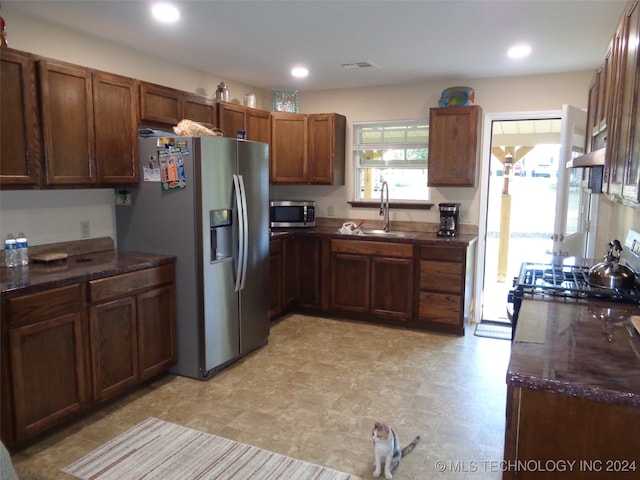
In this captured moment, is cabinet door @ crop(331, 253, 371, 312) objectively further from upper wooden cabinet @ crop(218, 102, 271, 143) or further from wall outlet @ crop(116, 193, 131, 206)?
wall outlet @ crop(116, 193, 131, 206)

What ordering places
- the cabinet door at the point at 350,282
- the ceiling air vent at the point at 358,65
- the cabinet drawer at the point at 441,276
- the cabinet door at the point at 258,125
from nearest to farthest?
1. the ceiling air vent at the point at 358,65
2. the cabinet drawer at the point at 441,276
3. the cabinet door at the point at 258,125
4. the cabinet door at the point at 350,282

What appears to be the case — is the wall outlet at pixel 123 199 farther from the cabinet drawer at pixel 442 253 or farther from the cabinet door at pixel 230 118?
the cabinet drawer at pixel 442 253

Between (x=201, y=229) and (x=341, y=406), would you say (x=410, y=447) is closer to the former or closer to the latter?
(x=341, y=406)

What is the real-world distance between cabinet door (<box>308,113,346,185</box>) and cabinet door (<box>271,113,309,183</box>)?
0.25ft

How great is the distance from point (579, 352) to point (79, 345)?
2.54 metres

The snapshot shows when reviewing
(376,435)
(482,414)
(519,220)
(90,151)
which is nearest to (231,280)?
(90,151)

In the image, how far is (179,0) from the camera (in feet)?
8.69

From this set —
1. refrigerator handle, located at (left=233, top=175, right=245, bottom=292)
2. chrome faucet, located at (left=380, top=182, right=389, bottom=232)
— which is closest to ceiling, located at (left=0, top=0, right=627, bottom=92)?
refrigerator handle, located at (left=233, top=175, right=245, bottom=292)

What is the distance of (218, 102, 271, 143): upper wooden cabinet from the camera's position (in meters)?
4.17

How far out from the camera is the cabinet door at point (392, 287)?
4.45 meters

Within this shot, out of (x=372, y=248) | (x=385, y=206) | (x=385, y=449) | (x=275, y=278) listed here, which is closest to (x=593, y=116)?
(x=372, y=248)

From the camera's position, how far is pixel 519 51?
359 centimetres

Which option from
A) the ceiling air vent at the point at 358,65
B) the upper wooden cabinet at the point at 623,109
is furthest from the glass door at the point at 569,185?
the ceiling air vent at the point at 358,65

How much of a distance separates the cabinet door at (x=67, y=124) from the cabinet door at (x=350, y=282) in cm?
253
